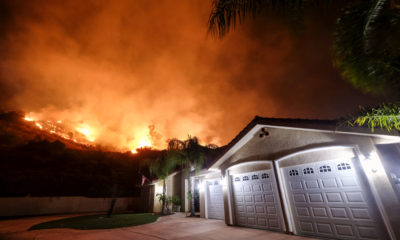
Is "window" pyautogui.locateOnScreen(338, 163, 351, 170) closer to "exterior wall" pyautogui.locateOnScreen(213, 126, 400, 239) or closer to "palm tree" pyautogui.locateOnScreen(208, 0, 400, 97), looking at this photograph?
"exterior wall" pyautogui.locateOnScreen(213, 126, 400, 239)

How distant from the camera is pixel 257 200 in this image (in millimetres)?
8266

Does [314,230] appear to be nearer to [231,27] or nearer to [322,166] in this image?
[322,166]

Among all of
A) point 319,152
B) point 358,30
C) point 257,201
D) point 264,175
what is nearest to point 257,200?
point 257,201

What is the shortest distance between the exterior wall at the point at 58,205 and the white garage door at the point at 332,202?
18.4 metres

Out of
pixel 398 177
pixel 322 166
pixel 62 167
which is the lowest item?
pixel 398 177

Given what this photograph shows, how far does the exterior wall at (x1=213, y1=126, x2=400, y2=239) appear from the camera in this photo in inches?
187

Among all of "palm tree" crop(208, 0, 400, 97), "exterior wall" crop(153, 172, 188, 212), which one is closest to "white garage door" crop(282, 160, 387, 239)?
"palm tree" crop(208, 0, 400, 97)

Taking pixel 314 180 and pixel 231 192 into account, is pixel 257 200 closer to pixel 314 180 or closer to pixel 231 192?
pixel 231 192

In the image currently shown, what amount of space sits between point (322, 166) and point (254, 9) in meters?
6.35

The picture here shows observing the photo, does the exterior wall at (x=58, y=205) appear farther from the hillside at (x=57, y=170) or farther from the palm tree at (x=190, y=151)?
the palm tree at (x=190, y=151)

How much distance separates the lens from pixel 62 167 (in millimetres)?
28578

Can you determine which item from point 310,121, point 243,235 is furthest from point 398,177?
point 243,235

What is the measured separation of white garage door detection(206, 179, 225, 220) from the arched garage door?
2.50 metres

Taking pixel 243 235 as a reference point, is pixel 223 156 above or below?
above
